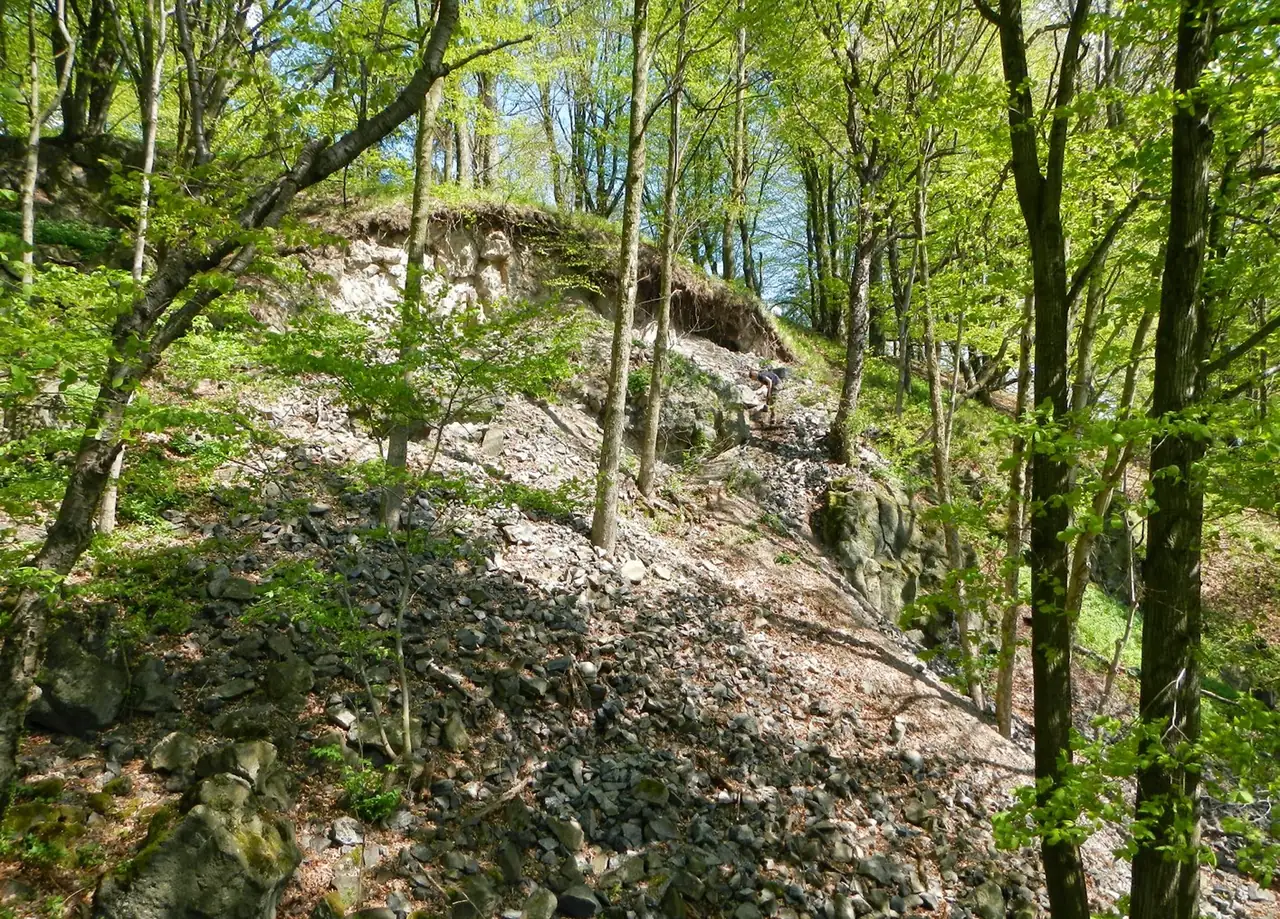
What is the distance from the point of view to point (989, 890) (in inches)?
243

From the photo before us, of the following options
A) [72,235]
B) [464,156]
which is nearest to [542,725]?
[72,235]

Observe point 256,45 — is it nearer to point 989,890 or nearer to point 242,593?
point 242,593

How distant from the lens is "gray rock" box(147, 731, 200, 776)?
4.74 meters

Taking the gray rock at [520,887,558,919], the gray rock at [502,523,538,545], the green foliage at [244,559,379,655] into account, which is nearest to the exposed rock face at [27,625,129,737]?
the green foliage at [244,559,379,655]

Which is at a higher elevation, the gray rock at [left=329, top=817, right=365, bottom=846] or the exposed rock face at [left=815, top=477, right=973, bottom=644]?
the exposed rock face at [left=815, top=477, right=973, bottom=644]

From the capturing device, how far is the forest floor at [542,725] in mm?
4852

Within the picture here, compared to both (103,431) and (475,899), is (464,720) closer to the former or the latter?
(475,899)

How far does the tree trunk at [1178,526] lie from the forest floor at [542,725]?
89.9 inches

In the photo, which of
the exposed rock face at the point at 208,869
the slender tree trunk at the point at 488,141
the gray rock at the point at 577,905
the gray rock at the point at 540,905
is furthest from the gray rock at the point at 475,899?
the slender tree trunk at the point at 488,141

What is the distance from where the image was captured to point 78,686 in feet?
16.2

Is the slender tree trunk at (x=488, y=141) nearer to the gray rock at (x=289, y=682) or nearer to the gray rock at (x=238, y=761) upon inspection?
the gray rock at (x=289, y=682)

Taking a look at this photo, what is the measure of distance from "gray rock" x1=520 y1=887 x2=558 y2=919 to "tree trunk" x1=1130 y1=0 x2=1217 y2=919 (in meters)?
3.96

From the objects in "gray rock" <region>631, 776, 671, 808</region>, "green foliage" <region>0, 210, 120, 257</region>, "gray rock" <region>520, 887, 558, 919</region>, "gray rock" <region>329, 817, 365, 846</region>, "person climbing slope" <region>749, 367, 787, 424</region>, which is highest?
"green foliage" <region>0, 210, 120, 257</region>

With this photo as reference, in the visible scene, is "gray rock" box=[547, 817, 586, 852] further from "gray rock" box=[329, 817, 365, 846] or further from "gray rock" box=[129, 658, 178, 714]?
"gray rock" box=[129, 658, 178, 714]
